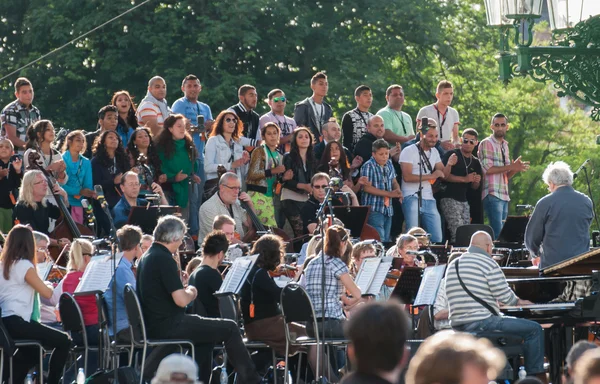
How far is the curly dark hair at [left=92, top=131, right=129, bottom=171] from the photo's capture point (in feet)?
51.8

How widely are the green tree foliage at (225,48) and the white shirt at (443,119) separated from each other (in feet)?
26.9

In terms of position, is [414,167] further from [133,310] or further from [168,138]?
[133,310]

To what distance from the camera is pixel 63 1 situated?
27.0 m

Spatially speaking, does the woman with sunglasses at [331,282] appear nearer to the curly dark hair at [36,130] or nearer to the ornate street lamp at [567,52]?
the ornate street lamp at [567,52]

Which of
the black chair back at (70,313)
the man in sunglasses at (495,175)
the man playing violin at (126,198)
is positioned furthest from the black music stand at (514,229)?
the black chair back at (70,313)

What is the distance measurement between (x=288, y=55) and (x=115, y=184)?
13209 millimetres

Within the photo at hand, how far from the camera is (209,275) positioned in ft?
38.0

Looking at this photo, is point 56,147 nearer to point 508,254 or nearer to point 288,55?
point 508,254

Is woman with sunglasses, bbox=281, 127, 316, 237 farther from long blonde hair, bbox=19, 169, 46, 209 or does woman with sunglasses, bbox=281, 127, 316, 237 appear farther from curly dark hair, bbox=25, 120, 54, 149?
long blonde hair, bbox=19, 169, 46, 209

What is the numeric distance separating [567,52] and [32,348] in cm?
544

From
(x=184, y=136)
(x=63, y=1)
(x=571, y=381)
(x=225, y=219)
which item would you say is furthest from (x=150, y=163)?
(x=63, y=1)

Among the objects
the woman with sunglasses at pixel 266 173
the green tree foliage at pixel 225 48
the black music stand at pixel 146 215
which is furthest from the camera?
the green tree foliage at pixel 225 48

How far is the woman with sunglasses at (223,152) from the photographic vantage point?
16234mm

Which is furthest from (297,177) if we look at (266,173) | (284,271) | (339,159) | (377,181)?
(284,271)
